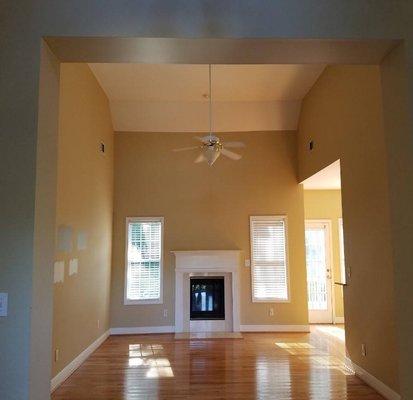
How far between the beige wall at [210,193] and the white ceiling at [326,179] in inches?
14.9

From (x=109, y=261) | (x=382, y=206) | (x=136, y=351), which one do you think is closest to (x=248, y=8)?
(x=382, y=206)

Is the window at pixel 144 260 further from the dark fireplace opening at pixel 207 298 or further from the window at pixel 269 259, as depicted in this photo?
the window at pixel 269 259

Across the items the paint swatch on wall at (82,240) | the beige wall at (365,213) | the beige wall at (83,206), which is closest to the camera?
the beige wall at (365,213)

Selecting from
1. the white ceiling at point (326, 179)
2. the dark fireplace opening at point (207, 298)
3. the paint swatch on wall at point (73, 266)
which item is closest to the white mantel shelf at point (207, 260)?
the dark fireplace opening at point (207, 298)

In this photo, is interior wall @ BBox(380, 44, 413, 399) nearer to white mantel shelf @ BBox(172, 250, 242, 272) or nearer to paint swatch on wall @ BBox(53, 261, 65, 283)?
paint swatch on wall @ BBox(53, 261, 65, 283)

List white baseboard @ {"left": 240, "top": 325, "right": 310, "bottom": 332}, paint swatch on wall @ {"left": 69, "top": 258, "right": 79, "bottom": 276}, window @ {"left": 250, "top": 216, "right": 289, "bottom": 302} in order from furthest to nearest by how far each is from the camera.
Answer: window @ {"left": 250, "top": 216, "right": 289, "bottom": 302} → white baseboard @ {"left": 240, "top": 325, "right": 310, "bottom": 332} → paint swatch on wall @ {"left": 69, "top": 258, "right": 79, "bottom": 276}

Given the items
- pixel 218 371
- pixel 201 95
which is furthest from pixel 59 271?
pixel 201 95

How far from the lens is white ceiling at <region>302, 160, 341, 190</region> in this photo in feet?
19.5

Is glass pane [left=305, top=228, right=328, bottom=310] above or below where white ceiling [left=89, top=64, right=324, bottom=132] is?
below

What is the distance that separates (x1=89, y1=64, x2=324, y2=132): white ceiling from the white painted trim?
391cm

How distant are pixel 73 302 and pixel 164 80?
3.79m

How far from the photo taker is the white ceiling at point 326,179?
5.94 m

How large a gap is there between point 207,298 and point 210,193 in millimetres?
2078

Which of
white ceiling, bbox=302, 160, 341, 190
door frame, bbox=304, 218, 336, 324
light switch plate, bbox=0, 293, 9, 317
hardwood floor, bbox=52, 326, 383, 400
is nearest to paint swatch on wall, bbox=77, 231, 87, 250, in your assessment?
hardwood floor, bbox=52, 326, 383, 400
